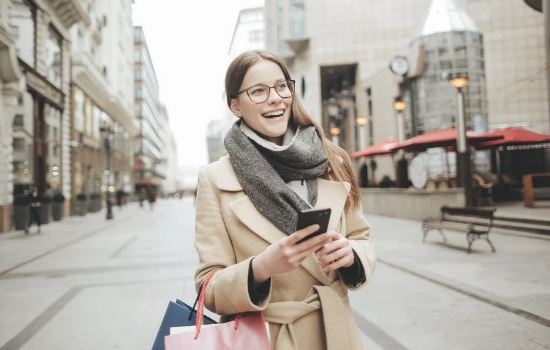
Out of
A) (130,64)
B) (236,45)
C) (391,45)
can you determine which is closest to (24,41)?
(391,45)

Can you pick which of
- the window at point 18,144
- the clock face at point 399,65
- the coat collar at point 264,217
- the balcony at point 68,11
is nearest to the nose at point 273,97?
the coat collar at point 264,217

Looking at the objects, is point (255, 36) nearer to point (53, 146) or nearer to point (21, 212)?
point (53, 146)

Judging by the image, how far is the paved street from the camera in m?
4.57

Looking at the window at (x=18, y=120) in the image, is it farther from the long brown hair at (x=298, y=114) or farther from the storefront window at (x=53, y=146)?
the long brown hair at (x=298, y=114)

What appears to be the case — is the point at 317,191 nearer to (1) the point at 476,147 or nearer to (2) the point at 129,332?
(2) the point at 129,332

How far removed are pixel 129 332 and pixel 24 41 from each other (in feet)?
62.0

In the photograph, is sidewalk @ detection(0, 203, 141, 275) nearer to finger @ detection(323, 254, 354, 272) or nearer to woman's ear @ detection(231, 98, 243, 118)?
woman's ear @ detection(231, 98, 243, 118)

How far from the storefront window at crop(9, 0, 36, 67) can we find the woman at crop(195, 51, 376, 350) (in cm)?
1992

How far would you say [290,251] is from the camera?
48.9 inches

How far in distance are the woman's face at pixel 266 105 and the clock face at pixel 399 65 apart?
24.1 meters

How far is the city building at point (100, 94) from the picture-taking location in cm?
2812

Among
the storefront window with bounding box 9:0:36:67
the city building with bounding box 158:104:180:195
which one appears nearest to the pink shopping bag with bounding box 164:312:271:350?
the storefront window with bounding box 9:0:36:67

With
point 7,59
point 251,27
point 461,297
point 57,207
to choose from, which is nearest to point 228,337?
point 461,297

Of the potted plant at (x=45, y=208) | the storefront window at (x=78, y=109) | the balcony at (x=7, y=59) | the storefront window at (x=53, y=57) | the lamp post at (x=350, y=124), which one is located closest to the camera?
the balcony at (x=7, y=59)
